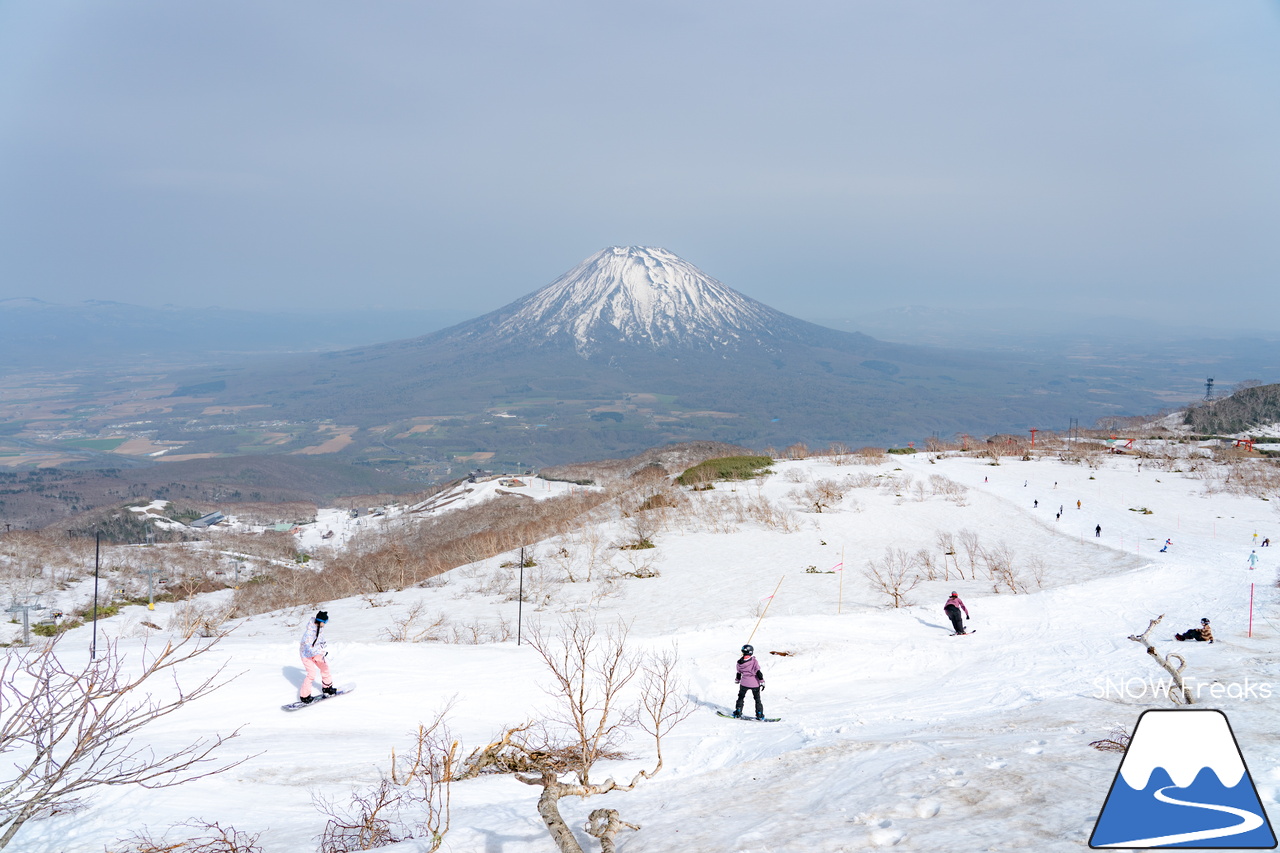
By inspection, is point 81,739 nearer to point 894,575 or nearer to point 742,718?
point 742,718

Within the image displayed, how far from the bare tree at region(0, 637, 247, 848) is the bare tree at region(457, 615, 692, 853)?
217 centimetres

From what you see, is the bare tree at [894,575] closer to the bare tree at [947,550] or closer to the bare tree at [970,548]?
the bare tree at [947,550]

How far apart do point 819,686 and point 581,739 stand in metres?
6.69

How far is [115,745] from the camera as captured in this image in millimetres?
7348

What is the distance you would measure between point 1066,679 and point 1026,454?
3090 cm

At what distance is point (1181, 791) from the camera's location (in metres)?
2.98

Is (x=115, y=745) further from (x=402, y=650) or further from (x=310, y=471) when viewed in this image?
(x=310, y=471)

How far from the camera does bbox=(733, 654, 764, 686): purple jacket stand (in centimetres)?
926

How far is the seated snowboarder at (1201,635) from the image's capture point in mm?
10469

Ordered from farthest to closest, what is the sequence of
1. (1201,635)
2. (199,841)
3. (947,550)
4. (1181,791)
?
(947,550), (1201,635), (199,841), (1181,791)

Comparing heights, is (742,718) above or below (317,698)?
below

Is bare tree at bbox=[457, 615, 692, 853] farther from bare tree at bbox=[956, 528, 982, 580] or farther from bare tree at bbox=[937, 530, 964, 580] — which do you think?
bare tree at bbox=[956, 528, 982, 580]

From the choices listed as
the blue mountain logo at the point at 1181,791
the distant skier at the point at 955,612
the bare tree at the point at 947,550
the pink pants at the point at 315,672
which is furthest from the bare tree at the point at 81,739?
the bare tree at the point at 947,550

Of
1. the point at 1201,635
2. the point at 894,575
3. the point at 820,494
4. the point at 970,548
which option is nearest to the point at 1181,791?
the point at 1201,635
